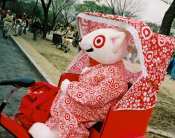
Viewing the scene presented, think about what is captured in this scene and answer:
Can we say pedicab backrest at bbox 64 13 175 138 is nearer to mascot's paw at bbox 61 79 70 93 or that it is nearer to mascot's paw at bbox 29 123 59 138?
mascot's paw at bbox 29 123 59 138

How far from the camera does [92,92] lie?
434cm

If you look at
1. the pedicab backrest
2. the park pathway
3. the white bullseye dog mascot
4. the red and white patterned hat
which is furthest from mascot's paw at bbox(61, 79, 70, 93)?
the park pathway

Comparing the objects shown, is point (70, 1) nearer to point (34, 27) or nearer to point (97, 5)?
point (97, 5)

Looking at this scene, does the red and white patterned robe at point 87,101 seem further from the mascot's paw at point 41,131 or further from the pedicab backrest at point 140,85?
the pedicab backrest at point 140,85

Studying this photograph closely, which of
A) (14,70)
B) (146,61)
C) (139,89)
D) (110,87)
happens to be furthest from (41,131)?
(14,70)

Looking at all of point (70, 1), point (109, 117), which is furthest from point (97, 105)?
point (70, 1)

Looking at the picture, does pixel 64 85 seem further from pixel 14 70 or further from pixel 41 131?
pixel 14 70

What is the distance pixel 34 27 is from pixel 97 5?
39440 mm

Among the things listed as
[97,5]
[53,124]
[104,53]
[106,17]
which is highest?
[106,17]

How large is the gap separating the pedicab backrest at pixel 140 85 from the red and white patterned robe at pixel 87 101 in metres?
0.19

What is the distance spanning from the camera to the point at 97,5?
64.7 m

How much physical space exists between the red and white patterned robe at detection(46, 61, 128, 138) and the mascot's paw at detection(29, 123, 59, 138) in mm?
72

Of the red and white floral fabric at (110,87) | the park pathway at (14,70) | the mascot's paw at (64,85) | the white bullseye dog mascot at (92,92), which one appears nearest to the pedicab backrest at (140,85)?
the red and white floral fabric at (110,87)

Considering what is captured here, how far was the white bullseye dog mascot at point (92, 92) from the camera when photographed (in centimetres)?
433
